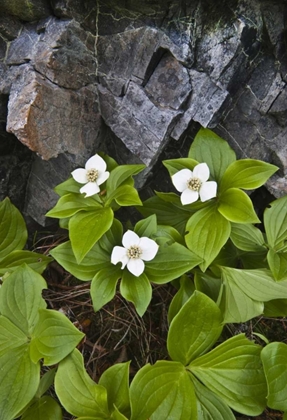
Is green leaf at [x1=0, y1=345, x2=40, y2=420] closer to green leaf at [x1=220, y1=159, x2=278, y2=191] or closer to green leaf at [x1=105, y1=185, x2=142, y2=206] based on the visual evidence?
green leaf at [x1=105, y1=185, x2=142, y2=206]

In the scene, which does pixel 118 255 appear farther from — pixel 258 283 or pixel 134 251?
pixel 258 283

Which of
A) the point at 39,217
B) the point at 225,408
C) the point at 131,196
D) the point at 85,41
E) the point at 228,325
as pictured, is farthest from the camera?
the point at 39,217

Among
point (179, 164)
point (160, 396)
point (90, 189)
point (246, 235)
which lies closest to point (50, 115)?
point (90, 189)

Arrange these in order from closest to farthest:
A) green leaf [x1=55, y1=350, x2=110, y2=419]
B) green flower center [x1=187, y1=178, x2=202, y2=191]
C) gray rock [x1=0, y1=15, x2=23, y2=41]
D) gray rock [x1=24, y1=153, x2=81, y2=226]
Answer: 1. green leaf [x1=55, y1=350, x2=110, y2=419]
2. green flower center [x1=187, y1=178, x2=202, y2=191]
3. gray rock [x1=0, y1=15, x2=23, y2=41]
4. gray rock [x1=24, y1=153, x2=81, y2=226]

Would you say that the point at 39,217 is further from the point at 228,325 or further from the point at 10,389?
the point at 228,325

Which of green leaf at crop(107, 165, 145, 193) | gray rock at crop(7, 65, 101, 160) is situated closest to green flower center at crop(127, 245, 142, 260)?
green leaf at crop(107, 165, 145, 193)

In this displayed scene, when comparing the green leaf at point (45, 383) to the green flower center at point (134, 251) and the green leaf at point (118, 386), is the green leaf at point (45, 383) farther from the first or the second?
the green flower center at point (134, 251)

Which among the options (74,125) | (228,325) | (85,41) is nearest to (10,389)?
(228,325)
